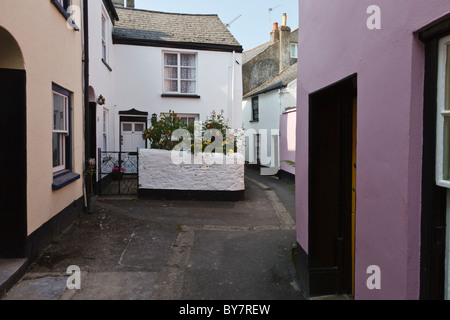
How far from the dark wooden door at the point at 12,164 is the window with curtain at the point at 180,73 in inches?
389

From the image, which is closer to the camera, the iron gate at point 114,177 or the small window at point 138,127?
the iron gate at point 114,177

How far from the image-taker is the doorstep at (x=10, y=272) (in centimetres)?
385

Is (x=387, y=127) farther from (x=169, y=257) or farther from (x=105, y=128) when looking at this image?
(x=105, y=128)

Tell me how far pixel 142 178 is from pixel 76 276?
5115mm

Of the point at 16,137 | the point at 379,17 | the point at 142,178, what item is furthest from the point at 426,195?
the point at 142,178

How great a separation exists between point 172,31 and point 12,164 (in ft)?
37.4

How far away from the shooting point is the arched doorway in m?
4.43

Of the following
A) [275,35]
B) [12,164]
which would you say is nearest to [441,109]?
[12,164]

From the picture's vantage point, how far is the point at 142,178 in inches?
372

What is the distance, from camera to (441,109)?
2066mm

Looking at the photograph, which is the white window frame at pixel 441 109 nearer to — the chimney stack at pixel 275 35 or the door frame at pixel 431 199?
the door frame at pixel 431 199

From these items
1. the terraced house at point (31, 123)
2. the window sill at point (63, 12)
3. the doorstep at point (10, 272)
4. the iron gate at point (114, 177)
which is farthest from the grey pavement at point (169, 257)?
the window sill at point (63, 12)
